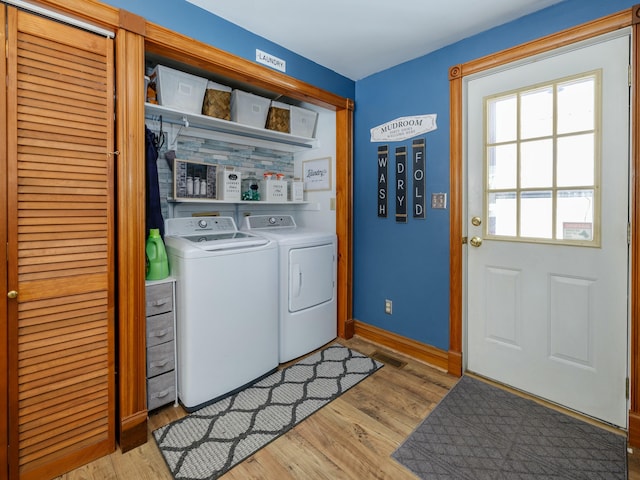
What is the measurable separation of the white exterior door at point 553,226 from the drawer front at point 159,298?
198cm

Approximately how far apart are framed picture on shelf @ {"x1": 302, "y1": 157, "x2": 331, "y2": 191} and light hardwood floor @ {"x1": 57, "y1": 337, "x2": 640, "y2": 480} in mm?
1765

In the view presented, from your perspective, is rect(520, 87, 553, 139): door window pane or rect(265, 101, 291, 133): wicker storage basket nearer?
rect(520, 87, 553, 139): door window pane

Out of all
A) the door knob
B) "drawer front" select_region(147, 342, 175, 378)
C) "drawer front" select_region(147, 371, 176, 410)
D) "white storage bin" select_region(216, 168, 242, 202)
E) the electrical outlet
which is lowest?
"drawer front" select_region(147, 371, 176, 410)

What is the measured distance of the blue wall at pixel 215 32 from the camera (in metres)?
1.63

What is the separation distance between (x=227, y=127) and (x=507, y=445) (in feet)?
8.90

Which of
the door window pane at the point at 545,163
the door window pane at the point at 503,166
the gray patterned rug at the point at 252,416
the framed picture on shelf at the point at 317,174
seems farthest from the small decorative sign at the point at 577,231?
the framed picture on shelf at the point at 317,174

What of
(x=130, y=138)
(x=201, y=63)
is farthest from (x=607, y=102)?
(x=130, y=138)

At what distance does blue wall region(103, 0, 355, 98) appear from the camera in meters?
1.63

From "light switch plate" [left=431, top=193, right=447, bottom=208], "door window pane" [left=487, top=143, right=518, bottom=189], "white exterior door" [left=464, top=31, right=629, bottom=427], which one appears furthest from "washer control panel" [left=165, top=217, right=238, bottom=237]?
"door window pane" [left=487, top=143, right=518, bottom=189]

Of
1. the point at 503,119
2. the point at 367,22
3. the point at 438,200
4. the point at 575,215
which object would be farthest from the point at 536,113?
the point at 367,22

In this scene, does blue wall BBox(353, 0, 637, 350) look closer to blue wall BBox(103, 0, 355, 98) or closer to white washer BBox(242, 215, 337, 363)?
white washer BBox(242, 215, 337, 363)

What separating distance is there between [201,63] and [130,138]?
686 mm

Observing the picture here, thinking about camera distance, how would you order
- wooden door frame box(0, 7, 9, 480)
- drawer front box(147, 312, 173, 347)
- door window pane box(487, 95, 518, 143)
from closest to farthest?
wooden door frame box(0, 7, 9, 480)
drawer front box(147, 312, 173, 347)
door window pane box(487, 95, 518, 143)

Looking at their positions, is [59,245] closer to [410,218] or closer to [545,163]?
[410,218]
